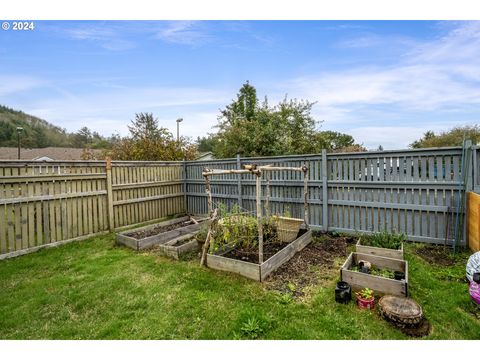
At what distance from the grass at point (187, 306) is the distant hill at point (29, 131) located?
3471 cm

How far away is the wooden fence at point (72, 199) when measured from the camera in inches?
172

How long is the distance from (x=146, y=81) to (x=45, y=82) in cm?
362

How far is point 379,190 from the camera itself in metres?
4.65

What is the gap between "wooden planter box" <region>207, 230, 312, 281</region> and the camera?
3.21 metres

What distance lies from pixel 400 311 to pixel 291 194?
348 centimetres

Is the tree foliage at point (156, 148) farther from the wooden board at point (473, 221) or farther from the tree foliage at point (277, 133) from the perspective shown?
the wooden board at point (473, 221)

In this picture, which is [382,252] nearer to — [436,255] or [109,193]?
[436,255]

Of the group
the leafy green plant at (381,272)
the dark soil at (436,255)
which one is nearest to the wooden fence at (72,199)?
the leafy green plant at (381,272)

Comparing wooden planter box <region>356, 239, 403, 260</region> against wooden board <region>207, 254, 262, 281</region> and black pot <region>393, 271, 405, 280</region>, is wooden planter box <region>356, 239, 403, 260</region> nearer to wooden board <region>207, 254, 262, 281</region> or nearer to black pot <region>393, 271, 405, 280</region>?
black pot <region>393, 271, 405, 280</region>

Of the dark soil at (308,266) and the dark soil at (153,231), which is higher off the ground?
the dark soil at (153,231)

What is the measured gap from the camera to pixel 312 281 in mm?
3203

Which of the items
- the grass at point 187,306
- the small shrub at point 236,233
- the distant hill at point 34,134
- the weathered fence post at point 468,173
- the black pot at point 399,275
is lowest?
the grass at point 187,306

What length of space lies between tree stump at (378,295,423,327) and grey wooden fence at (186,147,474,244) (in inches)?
97.7

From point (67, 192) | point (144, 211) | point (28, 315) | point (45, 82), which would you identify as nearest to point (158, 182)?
point (144, 211)
